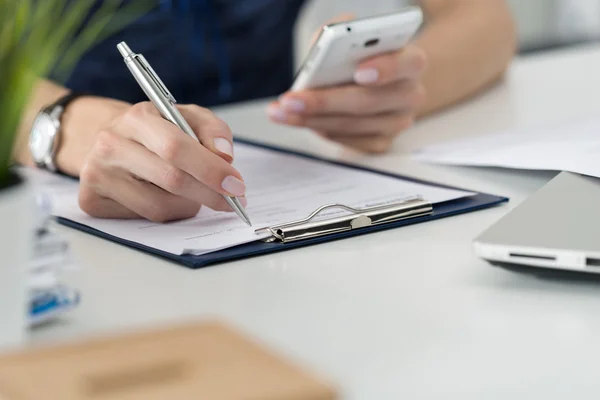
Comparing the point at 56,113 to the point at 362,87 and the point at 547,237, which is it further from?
the point at 547,237

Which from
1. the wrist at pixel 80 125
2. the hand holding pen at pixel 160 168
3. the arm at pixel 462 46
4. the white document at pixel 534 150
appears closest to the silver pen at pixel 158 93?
the hand holding pen at pixel 160 168

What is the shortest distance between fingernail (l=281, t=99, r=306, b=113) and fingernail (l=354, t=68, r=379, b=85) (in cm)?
6

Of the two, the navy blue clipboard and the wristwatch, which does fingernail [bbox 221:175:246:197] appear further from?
the wristwatch

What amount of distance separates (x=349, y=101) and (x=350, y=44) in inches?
3.1

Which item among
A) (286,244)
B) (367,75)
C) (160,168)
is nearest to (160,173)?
(160,168)

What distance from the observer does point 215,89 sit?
4.34ft

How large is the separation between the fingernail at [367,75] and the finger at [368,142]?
0.06 metres

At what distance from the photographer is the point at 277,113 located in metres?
0.90

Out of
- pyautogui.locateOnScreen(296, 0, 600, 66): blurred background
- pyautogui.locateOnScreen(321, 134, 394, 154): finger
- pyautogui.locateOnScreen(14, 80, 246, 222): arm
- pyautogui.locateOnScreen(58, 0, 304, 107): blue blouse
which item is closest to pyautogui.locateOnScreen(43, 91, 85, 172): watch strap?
pyautogui.locateOnScreen(14, 80, 246, 222): arm

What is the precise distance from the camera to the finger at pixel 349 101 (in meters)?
0.91

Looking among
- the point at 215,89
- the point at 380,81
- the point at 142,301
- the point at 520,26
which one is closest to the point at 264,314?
the point at 142,301

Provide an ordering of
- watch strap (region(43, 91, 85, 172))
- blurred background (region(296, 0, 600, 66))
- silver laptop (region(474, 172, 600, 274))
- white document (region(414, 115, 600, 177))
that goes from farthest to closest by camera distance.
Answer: blurred background (region(296, 0, 600, 66)) → watch strap (region(43, 91, 85, 172)) → white document (region(414, 115, 600, 177)) → silver laptop (region(474, 172, 600, 274))

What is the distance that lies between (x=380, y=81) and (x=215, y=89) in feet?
1.50

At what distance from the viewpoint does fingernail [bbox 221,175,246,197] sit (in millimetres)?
643
